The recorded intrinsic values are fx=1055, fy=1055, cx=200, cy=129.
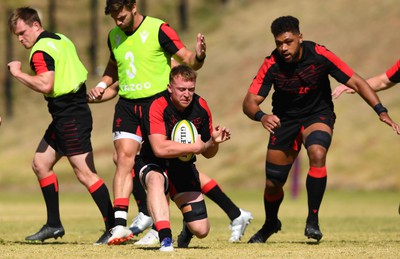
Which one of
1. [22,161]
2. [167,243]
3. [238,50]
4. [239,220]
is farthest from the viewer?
[238,50]

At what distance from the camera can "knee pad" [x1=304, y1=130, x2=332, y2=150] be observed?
11258 mm

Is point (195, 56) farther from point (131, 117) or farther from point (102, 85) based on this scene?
point (102, 85)

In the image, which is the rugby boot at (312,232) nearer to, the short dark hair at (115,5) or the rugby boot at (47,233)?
the rugby boot at (47,233)

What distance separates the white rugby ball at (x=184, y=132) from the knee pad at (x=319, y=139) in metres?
1.49

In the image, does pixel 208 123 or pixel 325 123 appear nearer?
pixel 208 123

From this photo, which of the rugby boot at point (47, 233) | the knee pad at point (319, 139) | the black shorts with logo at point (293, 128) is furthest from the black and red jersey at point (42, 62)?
the knee pad at point (319, 139)

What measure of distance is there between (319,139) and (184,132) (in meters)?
1.67

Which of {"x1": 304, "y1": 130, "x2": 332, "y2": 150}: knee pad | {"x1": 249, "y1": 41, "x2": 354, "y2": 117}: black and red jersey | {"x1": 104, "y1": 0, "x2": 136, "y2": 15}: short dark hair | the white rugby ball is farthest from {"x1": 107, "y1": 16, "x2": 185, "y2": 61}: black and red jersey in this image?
{"x1": 304, "y1": 130, "x2": 332, "y2": 150}: knee pad

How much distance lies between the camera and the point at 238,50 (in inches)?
2226

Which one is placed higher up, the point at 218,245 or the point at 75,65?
the point at 75,65

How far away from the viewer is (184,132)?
1041 centimetres

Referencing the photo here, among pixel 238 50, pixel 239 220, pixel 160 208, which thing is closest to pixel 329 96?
pixel 239 220

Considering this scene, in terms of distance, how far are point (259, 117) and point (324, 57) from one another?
1004 millimetres

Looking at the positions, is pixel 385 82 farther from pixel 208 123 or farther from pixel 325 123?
pixel 208 123
